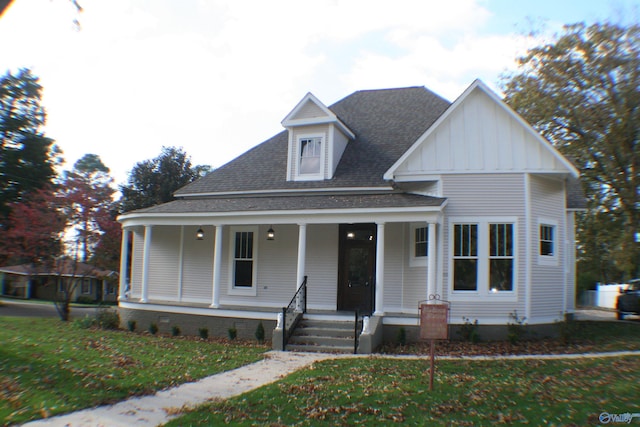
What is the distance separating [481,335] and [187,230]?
10.6m

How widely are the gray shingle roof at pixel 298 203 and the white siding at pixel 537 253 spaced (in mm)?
2782

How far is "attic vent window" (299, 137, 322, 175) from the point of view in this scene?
1738 centimetres

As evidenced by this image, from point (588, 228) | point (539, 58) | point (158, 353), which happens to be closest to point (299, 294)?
point (158, 353)

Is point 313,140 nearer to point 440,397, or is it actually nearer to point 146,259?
point 146,259

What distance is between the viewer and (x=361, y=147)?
712 inches

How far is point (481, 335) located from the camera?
1318 centimetres

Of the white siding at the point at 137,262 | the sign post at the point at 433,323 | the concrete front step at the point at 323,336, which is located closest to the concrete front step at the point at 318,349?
the concrete front step at the point at 323,336

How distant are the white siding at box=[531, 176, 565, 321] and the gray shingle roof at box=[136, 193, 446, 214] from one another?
110 inches

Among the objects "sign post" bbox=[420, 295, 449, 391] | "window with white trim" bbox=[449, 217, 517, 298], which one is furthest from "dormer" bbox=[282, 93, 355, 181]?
"sign post" bbox=[420, 295, 449, 391]

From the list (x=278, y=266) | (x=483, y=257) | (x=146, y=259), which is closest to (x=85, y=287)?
(x=146, y=259)

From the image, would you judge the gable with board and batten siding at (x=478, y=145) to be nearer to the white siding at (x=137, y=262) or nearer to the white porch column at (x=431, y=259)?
the white porch column at (x=431, y=259)

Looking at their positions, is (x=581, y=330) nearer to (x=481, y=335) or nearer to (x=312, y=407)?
(x=481, y=335)

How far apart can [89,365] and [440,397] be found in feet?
21.3

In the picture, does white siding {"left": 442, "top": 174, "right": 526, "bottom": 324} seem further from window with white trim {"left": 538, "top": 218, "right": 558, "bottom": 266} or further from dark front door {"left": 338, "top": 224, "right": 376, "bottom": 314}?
dark front door {"left": 338, "top": 224, "right": 376, "bottom": 314}
